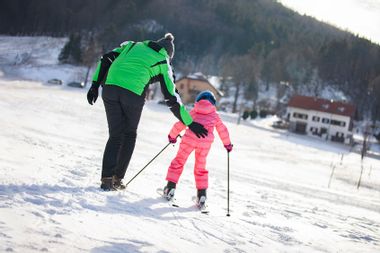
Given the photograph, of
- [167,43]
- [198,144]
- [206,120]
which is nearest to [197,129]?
[198,144]

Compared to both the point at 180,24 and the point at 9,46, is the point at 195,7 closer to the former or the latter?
the point at 180,24

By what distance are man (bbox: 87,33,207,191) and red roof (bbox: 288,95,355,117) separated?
59647mm

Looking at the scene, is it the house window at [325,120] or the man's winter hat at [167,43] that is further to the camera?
the house window at [325,120]

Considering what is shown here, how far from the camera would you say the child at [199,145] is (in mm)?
4941

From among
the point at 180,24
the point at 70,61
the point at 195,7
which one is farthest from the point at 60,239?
the point at 195,7

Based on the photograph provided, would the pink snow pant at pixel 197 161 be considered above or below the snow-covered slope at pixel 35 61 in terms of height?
below

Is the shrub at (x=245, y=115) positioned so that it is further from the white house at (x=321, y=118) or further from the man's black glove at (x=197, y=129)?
the man's black glove at (x=197, y=129)

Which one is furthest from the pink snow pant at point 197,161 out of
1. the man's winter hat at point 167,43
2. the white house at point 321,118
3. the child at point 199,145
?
the white house at point 321,118

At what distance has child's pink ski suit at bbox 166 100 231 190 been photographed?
496 cm

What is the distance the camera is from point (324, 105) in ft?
203

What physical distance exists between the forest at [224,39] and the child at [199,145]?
54284 mm

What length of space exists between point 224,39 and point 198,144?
120103 mm

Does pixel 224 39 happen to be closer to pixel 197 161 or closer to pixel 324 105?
pixel 324 105

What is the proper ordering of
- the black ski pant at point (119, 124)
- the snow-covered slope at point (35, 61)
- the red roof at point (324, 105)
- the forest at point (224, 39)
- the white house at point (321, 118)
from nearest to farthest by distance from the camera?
1. the black ski pant at point (119, 124)
2. the snow-covered slope at point (35, 61)
3. the white house at point (321, 118)
4. the red roof at point (324, 105)
5. the forest at point (224, 39)
